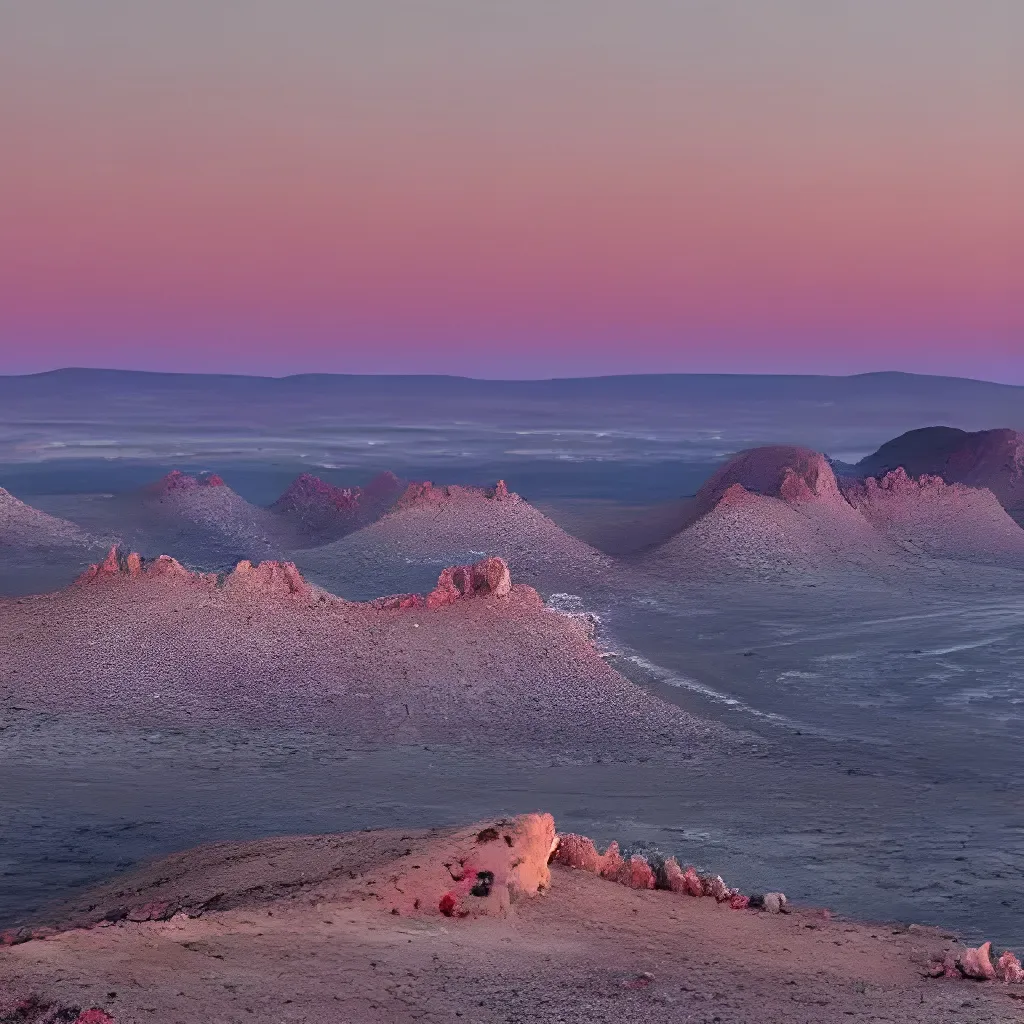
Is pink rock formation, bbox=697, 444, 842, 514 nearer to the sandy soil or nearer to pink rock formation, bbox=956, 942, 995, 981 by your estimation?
the sandy soil

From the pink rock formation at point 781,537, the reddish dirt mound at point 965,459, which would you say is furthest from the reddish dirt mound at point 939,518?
the reddish dirt mound at point 965,459

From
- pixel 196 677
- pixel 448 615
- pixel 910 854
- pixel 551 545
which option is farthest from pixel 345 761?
pixel 551 545

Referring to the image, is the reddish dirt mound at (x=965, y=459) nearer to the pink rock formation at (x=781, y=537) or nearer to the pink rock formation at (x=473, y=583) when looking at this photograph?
the pink rock formation at (x=781, y=537)

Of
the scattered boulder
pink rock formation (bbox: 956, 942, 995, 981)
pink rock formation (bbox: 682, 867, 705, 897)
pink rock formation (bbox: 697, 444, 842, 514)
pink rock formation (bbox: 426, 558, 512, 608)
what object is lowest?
pink rock formation (bbox: 682, 867, 705, 897)

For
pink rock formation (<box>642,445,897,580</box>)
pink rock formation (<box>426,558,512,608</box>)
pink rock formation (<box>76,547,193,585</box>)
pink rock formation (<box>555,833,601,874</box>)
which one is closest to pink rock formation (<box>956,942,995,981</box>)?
pink rock formation (<box>555,833,601,874</box>)

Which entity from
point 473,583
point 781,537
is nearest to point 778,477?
point 781,537

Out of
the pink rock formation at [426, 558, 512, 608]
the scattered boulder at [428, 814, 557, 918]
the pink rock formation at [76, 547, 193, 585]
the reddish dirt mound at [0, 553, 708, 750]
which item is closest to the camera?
the scattered boulder at [428, 814, 557, 918]

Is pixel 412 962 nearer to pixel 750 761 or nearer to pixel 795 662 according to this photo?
pixel 750 761
